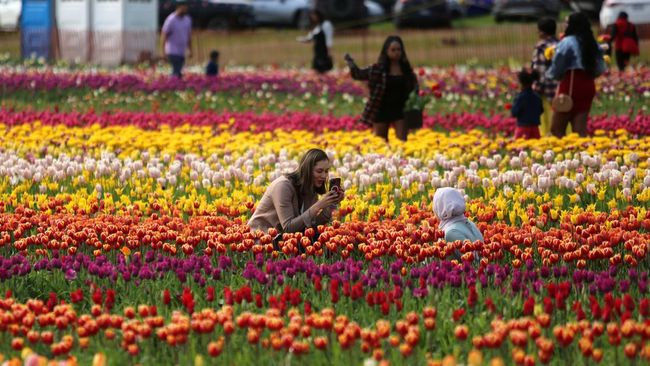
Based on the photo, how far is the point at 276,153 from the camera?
14.2m

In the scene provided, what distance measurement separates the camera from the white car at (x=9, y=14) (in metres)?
41.2

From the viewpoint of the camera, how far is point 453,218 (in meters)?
8.59

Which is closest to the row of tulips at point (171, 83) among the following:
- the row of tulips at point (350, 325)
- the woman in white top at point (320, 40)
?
the woman in white top at point (320, 40)

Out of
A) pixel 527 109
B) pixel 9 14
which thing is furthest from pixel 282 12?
pixel 527 109

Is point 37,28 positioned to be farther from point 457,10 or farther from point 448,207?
point 448,207

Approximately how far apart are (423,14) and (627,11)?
1306 cm

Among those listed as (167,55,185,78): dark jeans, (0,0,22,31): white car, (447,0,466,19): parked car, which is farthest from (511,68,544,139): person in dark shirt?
(447,0,466,19): parked car

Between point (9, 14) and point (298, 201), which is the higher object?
point (298, 201)

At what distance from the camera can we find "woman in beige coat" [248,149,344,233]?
887 cm

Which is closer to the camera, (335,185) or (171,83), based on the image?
(335,185)

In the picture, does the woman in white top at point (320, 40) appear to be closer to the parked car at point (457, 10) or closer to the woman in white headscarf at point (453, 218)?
the woman in white headscarf at point (453, 218)

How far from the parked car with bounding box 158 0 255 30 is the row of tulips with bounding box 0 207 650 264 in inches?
1396

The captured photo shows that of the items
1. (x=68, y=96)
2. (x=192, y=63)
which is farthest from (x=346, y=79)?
(x=192, y=63)

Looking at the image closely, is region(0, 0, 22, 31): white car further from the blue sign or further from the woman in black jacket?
the woman in black jacket
